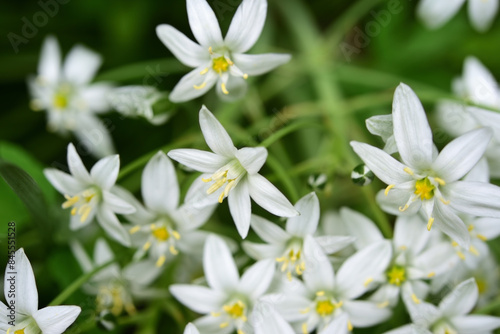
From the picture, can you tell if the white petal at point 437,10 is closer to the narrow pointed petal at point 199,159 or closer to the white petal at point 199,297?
the narrow pointed petal at point 199,159

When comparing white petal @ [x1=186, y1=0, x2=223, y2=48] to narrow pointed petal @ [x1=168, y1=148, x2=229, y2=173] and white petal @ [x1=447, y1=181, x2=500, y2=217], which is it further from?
white petal @ [x1=447, y1=181, x2=500, y2=217]

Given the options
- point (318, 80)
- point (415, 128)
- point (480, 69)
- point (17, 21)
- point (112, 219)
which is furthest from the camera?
point (17, 21)

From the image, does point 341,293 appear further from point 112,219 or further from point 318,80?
point 318,80

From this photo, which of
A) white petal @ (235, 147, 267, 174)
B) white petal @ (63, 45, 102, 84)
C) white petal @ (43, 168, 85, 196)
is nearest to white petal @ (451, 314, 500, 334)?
white petal @ (235, 147, 267, 174)

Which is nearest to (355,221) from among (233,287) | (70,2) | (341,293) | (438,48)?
(341,293)

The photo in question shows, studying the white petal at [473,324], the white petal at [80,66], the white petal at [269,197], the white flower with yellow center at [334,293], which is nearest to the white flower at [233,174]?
the white petal at [269,197]

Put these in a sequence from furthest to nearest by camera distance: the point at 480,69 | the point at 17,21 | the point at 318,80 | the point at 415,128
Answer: the point at 17,21, the point at 318,80, the point at 480,69, the point at 415,128

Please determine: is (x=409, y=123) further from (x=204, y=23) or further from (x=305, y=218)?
(x=204, y=23)
